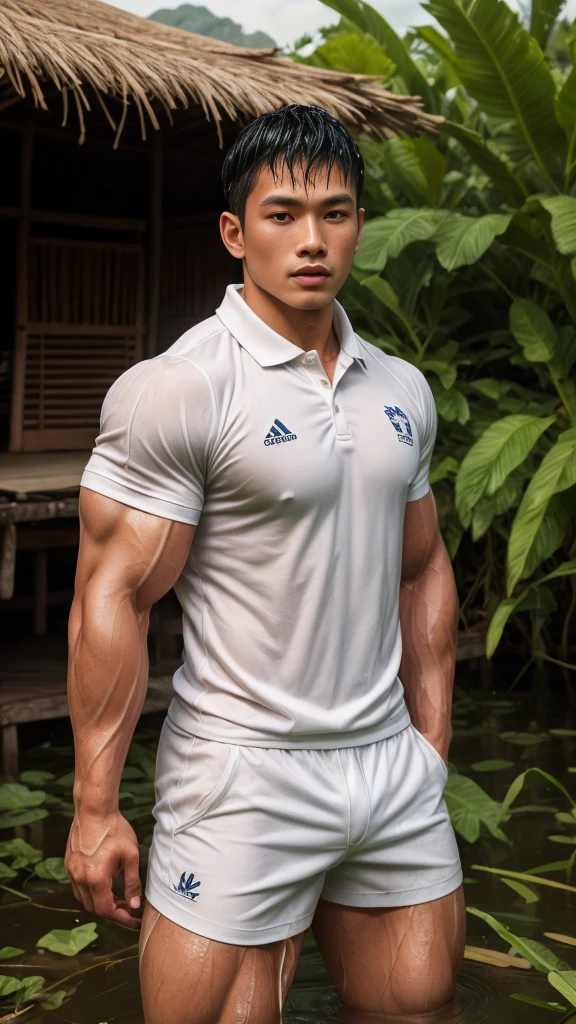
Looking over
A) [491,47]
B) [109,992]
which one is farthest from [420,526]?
[491,47]

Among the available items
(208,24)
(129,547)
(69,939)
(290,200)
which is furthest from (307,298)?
(208,24)

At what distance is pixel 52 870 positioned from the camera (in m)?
3.52

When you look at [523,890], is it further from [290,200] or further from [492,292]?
[492,292]

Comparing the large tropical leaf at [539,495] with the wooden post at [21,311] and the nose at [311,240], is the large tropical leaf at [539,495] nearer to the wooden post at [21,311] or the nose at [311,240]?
the wooden post at [21,311]

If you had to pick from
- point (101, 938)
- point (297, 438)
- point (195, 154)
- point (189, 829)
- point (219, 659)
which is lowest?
point (101, 938)

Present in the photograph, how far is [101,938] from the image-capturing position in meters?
Result: 3.14

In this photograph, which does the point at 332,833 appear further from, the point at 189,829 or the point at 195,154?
the point at 195,154

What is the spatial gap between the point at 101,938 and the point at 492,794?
163 cm

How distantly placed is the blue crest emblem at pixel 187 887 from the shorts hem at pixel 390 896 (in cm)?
32

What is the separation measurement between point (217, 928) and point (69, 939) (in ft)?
4.31

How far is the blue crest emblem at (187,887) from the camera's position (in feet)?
6.28

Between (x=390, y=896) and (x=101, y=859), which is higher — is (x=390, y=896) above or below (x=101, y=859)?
below

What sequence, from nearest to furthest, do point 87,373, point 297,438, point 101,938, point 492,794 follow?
1. point 297,438
2. point 101,938
3. point 492,794
4. point 87,373

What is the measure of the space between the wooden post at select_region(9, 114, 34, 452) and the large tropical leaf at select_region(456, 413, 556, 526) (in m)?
2.20
